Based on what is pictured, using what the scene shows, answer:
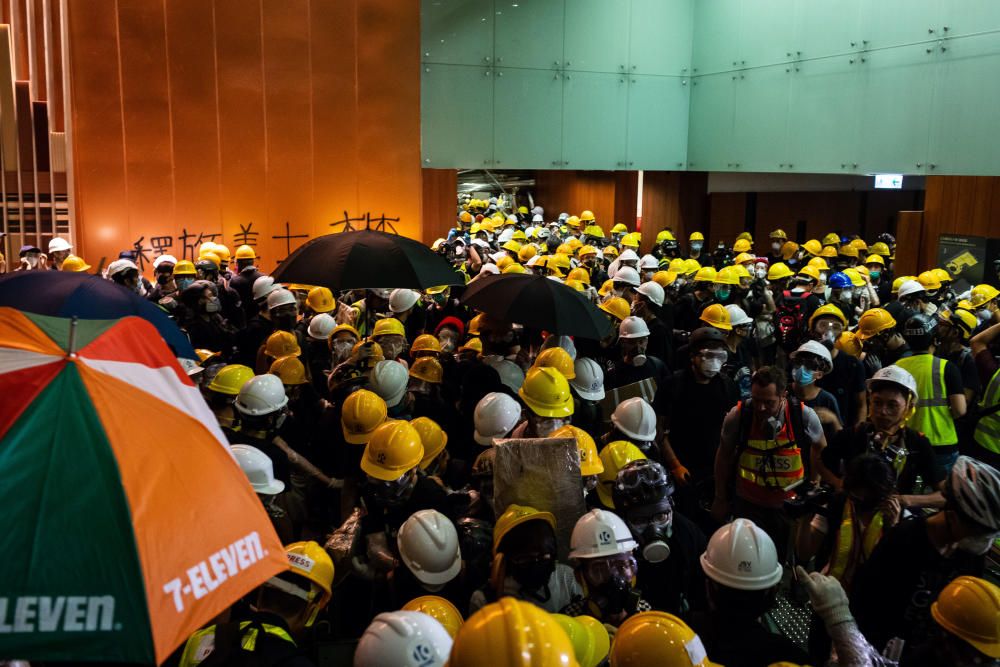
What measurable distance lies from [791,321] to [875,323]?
1682mm

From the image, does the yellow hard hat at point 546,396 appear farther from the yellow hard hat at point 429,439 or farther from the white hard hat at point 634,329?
the white hard hat at point 634,329

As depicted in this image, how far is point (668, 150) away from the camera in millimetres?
19344

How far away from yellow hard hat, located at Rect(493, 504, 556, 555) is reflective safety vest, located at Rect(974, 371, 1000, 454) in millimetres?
4333

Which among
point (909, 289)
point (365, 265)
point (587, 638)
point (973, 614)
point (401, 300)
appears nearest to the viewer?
point (973, 614)

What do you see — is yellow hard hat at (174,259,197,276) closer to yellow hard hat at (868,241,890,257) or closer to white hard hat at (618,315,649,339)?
white hard hat at (618,315,649,339)

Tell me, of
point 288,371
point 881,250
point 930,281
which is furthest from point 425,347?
point 881,250

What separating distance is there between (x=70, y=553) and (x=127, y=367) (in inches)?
30.2

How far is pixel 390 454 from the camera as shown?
428 cm

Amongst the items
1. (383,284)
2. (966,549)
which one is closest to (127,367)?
(966,549)

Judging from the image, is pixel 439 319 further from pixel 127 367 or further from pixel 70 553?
pixel 70 553

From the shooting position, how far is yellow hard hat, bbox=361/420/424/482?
4.27 metres

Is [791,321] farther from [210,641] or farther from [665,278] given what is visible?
[210,641]

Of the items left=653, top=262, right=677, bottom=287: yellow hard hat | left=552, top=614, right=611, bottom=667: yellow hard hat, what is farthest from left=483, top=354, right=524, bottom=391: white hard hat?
left=653, top=262, right=677, bottom=287: yellow hard hat

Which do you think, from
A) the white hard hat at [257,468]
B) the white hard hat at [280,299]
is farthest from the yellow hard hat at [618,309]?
the white hard hat at [257,468]
